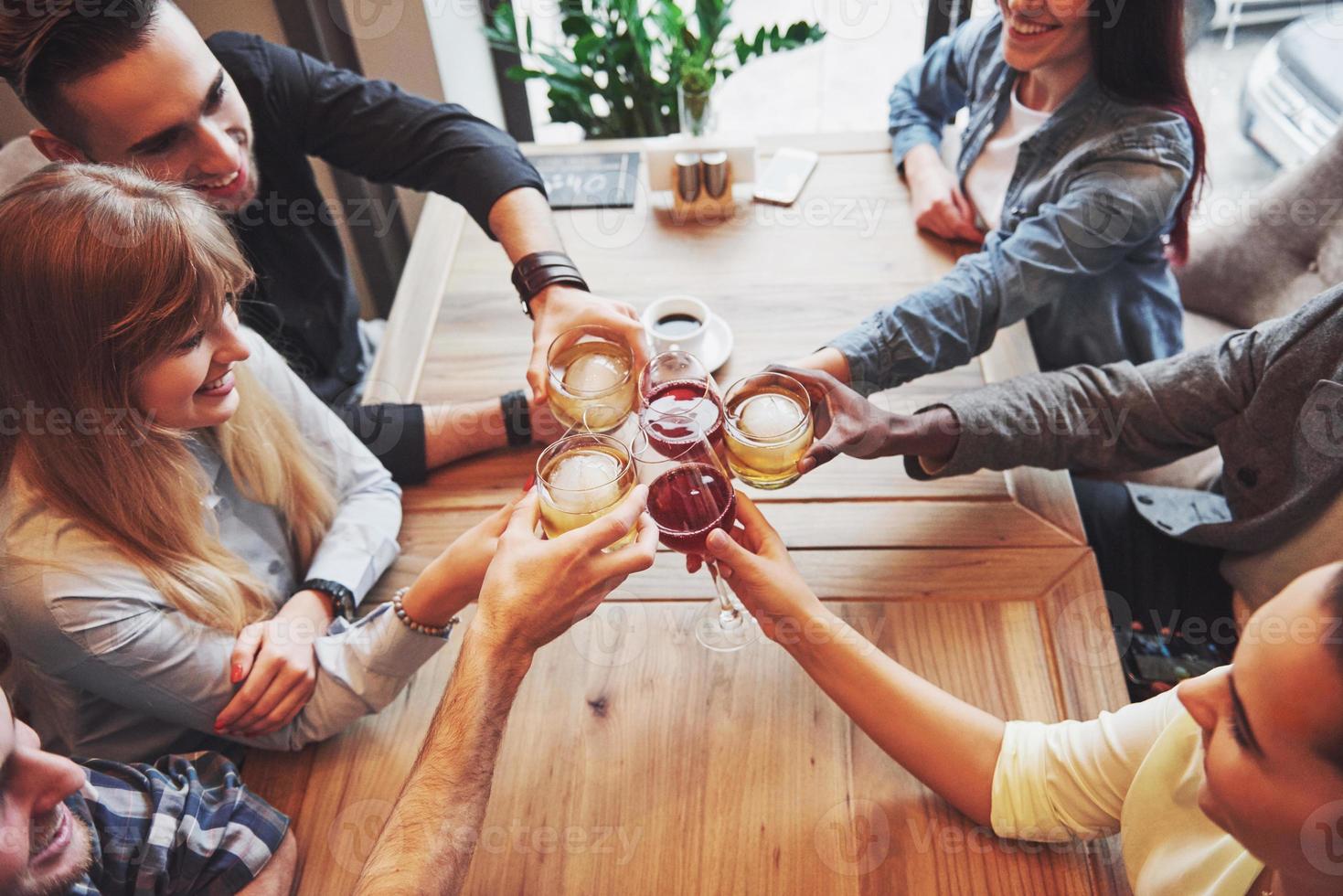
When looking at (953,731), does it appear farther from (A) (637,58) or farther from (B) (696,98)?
(A) (637,58)

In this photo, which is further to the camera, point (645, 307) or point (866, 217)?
point (866, 217)

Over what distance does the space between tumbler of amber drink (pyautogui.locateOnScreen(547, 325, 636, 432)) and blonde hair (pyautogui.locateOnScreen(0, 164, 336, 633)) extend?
1.57ft

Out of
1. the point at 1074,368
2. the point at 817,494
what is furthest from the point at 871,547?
the point at 1074,368

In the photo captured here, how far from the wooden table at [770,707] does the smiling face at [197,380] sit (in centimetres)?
35

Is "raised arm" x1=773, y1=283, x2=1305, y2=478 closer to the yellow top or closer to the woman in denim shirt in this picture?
the woman in denim shirt

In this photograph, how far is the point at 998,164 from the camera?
195cm

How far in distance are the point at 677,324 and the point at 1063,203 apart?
736mm

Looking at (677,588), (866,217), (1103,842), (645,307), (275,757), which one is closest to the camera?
(1103,842)

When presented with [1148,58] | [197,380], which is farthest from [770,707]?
[1148,58]

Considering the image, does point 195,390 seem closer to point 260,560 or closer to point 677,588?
point 260,560

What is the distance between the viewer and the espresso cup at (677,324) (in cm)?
153

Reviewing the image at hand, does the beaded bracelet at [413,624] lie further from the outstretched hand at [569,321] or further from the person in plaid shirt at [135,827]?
the outstretched hand at [569,321]

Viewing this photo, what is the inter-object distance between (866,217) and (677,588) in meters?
1.02

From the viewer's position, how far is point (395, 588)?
137 centimetres
